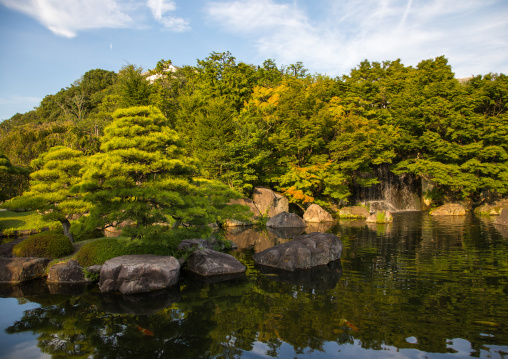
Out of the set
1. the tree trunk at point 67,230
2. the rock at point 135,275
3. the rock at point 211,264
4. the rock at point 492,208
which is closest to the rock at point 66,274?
the rock at point 135,275

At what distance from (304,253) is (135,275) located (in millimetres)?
6212

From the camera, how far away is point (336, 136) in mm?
31719

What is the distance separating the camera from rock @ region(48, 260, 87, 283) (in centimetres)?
1078

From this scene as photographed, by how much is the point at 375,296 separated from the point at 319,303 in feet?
5.32

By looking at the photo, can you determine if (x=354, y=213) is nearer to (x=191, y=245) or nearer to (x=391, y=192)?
(x=391, y=192)

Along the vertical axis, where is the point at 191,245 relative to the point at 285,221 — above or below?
above

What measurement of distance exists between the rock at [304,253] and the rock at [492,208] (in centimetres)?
2198

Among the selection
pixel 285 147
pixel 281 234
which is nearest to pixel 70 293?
pixel 281 234

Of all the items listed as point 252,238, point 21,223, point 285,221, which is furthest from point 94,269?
point 285,221

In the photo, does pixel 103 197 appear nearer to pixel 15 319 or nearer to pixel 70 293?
pixel 70 293

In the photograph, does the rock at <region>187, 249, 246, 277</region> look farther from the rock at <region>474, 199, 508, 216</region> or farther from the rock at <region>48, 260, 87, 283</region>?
the rock at <region>474, 199, 508, 216</region>

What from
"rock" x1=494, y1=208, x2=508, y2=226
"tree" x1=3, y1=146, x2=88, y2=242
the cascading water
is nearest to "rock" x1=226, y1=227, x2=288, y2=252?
"tree" x1=3, y1=146, x2=88, y2=242

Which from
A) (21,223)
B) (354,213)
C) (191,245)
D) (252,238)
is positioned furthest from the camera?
(354,213)

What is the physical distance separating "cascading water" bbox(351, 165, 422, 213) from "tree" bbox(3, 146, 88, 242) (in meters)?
27.7
